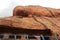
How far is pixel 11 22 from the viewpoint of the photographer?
4.68m

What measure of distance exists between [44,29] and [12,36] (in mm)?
704

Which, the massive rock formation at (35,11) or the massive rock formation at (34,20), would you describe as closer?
the massive rock formation at (34,20)

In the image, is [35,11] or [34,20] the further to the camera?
[35,11]

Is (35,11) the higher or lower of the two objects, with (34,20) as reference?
higher

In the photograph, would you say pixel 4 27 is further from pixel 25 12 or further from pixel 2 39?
pixel 25 12

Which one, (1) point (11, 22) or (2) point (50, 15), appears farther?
(2) point (50, 15)

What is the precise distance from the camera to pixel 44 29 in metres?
4.59

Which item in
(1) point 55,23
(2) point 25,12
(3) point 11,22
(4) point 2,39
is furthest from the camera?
(2) point 25,12

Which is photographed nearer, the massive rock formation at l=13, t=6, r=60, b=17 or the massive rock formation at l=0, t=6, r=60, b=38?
the massive rock formation at l=0, t=6, r=60, b=38

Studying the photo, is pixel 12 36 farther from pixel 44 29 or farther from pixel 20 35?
pixel 44 29

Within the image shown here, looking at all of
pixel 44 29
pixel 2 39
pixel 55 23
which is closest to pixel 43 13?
pixel 55 23

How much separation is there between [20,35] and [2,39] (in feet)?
1.40

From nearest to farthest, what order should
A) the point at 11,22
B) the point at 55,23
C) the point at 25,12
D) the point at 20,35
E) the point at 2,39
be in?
the point at 2,39, the point at 20,35, the point at 11,22, the point at 55,23, the point at 25,12

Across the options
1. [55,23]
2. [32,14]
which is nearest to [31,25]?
[55,23]
